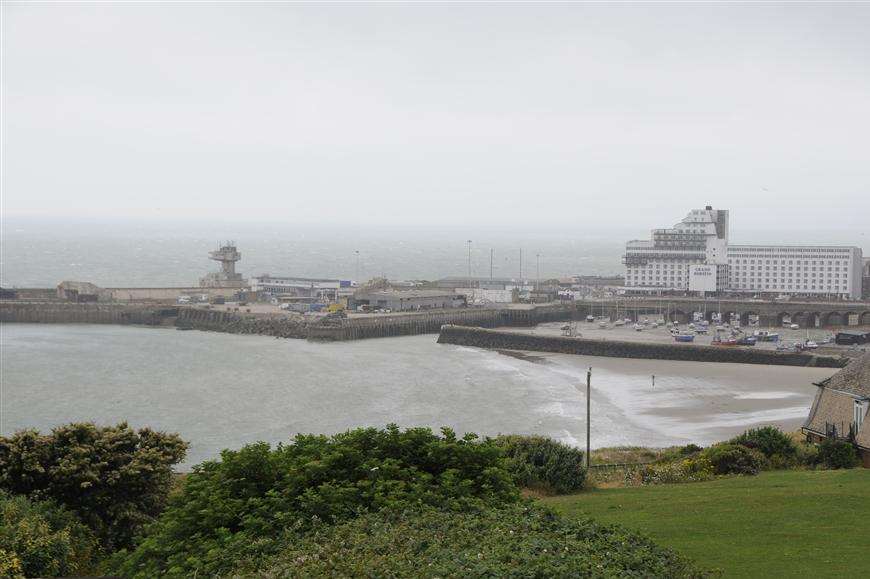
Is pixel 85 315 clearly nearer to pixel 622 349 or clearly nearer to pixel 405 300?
pixel 405 300

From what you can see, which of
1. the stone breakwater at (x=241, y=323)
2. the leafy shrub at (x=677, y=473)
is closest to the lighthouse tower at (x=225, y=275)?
the stone breakwater at (x=241, y=323)

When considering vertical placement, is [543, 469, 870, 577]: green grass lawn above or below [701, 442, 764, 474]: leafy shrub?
above

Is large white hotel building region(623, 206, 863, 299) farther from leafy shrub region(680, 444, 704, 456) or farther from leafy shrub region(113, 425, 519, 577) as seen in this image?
leafy shrub region(113, 425, 519, 577)

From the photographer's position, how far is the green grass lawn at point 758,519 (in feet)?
38.1

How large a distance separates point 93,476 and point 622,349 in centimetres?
4028

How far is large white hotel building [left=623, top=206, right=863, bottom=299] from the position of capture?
3179 inches

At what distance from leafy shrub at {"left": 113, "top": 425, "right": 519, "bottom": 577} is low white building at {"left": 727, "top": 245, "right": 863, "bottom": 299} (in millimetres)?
71558

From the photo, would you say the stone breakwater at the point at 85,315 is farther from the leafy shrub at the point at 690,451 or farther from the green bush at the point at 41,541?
the green bush at the point at 41,541

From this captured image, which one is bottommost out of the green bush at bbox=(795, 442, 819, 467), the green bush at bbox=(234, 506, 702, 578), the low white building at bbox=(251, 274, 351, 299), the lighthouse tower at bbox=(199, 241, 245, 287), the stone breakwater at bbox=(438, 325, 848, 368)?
the stone breakwater at bbox=(438, 325, 848, 368)

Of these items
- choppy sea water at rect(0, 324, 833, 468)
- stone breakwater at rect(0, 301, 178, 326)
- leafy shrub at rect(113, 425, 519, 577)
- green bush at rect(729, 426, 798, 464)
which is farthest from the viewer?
stone breakwater at rect(0, 301, 178, 326)

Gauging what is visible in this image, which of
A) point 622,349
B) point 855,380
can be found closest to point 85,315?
point 622,349

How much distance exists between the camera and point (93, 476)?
53.1 ft

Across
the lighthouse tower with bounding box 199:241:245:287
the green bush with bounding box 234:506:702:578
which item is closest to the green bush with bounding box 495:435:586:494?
the green bush with bounding box 234:506:702:578

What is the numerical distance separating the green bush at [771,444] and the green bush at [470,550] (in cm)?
1002
